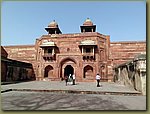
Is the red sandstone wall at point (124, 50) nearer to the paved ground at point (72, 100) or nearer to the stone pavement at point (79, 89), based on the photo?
the stone pavement at point (79, 89)

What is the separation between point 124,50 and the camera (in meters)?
23.2

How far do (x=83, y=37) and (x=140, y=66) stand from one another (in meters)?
13.9

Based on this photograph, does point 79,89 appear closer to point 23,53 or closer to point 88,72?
point 88,72

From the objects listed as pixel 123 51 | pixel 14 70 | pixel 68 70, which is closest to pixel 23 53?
pixel 14 70

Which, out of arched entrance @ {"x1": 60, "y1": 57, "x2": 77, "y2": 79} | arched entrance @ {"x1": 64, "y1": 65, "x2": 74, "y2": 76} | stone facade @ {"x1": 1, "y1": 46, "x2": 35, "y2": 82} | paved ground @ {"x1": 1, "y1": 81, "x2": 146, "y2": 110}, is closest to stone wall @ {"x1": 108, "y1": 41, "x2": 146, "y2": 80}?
arched entrance @ {"x1": 60, "y1": 57, "x2": 77, "y2": 79}

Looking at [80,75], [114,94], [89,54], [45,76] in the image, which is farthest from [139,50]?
[114,94]

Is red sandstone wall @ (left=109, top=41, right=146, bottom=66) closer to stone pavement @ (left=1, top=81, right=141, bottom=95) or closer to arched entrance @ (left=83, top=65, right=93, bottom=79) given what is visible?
arched entrance @ (left=83, top=65, right=93, bottom=79)

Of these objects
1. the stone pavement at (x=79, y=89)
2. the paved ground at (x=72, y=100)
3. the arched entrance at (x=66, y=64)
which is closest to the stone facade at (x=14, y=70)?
the arched entrance at (x=66, y=64)

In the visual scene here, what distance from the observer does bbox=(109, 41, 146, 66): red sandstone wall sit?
22.7 meters

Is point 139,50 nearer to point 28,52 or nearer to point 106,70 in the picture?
point 106,70

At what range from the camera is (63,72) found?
23.0 meters

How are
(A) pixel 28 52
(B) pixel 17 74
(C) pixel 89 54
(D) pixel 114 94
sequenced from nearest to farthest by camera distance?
(D) pixel 114 94 → (B) pixel 17 74 → (C) pixel 89 54 → (A) pixel 28 52

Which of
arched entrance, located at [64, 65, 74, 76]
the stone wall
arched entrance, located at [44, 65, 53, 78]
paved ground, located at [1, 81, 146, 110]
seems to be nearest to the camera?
paved ground, located at [1, 81, 146, 110]

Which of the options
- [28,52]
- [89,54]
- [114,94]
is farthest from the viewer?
[28,52]
